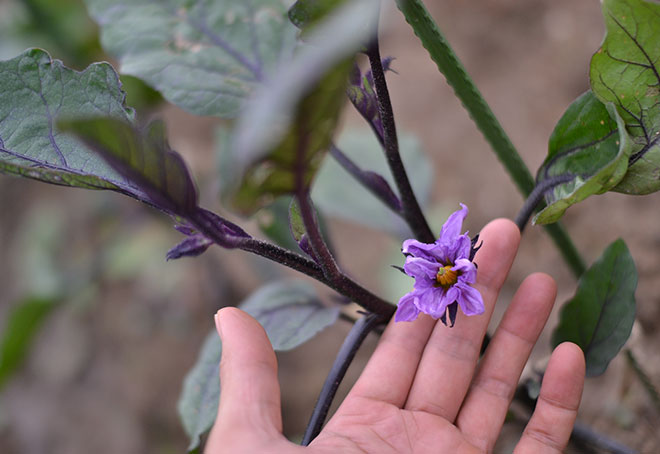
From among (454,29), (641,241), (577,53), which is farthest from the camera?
(454,29)

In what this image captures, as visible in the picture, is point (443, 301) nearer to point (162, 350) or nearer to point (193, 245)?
point (193, 245)

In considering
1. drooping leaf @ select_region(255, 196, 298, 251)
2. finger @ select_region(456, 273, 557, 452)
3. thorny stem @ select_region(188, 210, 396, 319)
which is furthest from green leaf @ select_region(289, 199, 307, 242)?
drooping leaf @ select_region(255, 196, 298, 251)

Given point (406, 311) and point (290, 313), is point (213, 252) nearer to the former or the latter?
point (290, 313)

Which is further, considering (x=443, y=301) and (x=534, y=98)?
(x=534, y=98)

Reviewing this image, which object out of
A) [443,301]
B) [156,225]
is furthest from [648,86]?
[156,225]

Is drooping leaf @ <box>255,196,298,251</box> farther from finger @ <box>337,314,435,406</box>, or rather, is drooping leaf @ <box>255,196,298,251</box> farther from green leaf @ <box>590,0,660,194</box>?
green leaf @ <box>590,0,660,194</box>

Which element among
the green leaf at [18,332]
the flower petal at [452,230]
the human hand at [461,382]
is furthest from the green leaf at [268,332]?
the green leaf at [18,332]

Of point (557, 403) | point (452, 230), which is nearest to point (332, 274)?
point (452, 230)

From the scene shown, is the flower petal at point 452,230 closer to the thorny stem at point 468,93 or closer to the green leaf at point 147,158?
the thorny stem at point 468,93
